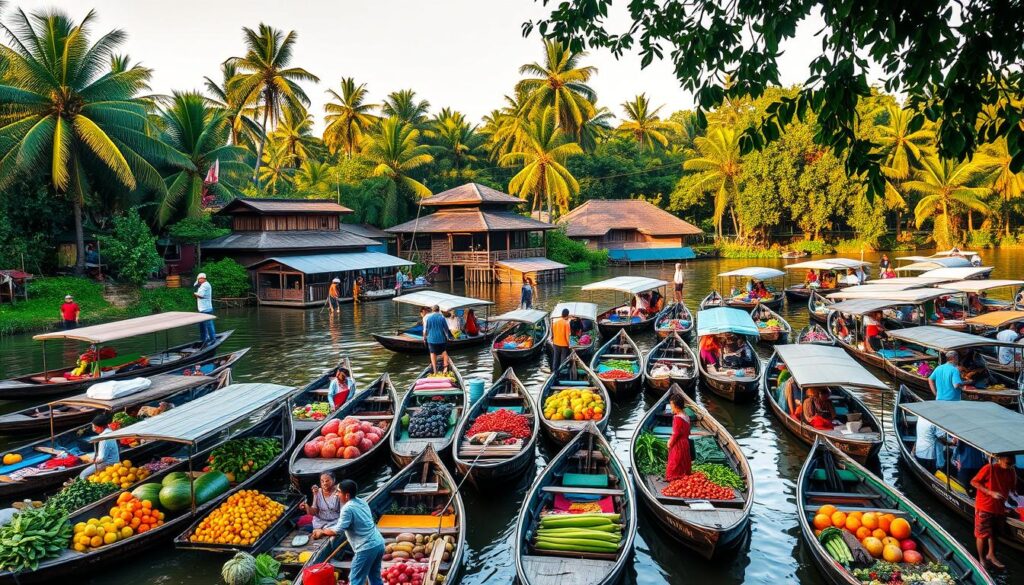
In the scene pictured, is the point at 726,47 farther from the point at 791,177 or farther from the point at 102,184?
the point at 791,177

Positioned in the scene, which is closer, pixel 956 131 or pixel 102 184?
pixel 956 131

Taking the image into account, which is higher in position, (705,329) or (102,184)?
(102,184)

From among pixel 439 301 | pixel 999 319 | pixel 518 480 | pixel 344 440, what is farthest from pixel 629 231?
pixel 344 440

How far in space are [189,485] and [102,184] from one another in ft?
96.6

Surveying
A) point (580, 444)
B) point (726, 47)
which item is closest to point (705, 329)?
point (580, 444)

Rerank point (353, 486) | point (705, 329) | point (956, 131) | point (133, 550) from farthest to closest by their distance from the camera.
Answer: point (705, 329) → point (133, 550) → point (353, 486) → point (956, 131)

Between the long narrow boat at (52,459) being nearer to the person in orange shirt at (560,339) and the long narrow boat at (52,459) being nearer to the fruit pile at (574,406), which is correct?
the fruit pile at (574,406)

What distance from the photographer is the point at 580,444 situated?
36.5 ft

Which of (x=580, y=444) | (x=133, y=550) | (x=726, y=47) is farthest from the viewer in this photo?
(x=580, y=444)

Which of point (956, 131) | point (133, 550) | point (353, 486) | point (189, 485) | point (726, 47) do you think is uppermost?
point (726, 47)

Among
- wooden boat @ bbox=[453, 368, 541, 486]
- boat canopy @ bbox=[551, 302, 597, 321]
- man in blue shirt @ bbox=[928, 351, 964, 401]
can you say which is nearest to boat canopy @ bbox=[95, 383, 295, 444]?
wooden boat @ bbox=[453, 368, 541, 486]

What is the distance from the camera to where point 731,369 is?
1688 cm

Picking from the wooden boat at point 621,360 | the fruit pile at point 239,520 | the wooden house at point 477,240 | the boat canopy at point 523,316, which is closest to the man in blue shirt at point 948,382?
the wooden boat at point 621,360

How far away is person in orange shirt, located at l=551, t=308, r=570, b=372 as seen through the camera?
17250 mm
